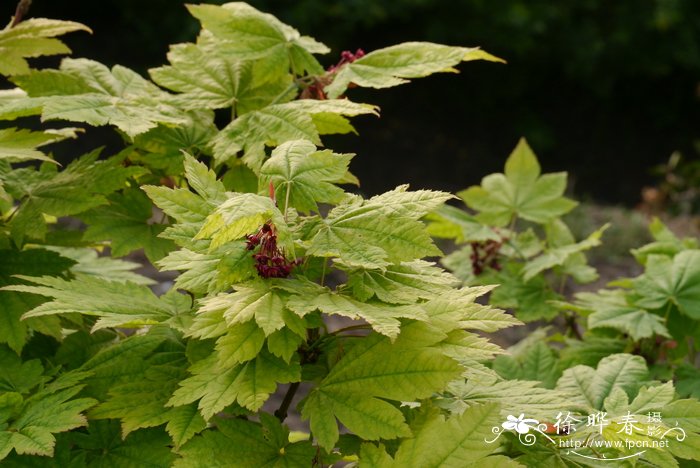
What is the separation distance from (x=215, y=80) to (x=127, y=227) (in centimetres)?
39

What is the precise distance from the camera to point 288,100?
1812mm

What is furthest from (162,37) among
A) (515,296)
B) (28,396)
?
(28,396)

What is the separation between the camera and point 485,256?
2.55m

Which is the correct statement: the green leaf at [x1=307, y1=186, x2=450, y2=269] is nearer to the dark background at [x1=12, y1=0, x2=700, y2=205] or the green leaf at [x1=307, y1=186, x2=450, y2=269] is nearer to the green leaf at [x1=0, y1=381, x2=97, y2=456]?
the green leaf at [x1=0, y1=381, x2=97, y2=456]

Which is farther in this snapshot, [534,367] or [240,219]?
[534,367]

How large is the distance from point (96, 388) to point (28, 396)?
16cm

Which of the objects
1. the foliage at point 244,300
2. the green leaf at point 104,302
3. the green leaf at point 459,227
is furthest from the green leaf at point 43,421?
the green leaf at point 459,227

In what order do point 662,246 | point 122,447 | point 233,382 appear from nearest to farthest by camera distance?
point 233,382 < point 122,447 < point 662,246

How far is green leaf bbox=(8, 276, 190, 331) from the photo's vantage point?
1.31 m

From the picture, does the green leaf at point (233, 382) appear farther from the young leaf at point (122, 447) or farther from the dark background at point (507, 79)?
the dark background at point (507, 79)

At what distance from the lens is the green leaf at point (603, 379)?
1.78m

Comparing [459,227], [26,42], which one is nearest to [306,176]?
[26,42]

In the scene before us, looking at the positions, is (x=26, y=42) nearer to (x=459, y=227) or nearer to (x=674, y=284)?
(x=459, y=227)

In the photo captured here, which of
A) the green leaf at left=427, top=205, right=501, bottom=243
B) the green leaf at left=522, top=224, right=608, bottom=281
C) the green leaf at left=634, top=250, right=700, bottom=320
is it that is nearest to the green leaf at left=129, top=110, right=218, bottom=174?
the green leaf at left=427, top=205, right=501, bottom=243
